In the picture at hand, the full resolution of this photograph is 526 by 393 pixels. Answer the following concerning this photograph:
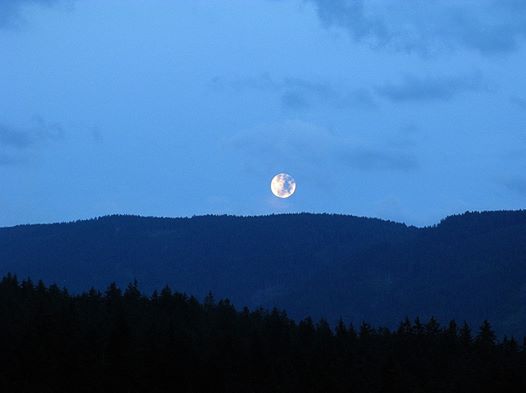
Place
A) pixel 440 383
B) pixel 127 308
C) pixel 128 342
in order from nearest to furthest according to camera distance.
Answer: pixel 128 342 < pixel 440 383 < pixel 127 308

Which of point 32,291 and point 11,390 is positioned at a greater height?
point 32,291

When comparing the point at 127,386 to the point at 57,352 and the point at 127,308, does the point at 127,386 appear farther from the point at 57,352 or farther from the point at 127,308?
the point at 127,308

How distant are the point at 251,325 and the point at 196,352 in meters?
34.5

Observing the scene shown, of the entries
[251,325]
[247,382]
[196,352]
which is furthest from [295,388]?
[251,325]

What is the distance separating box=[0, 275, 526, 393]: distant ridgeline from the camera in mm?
99000

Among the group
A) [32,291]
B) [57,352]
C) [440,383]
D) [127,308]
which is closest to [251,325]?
[127,308]

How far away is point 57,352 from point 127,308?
158ft

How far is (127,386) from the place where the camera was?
98.3 meters

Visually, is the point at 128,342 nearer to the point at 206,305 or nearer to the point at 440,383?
the point at 440,383

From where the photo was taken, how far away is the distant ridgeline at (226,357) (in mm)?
99000

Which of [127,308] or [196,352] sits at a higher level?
[127,308]

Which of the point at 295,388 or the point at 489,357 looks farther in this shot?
the point at 489,357

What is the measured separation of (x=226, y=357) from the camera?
11556cm

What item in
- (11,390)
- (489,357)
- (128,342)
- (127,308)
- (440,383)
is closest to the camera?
(11,390)
